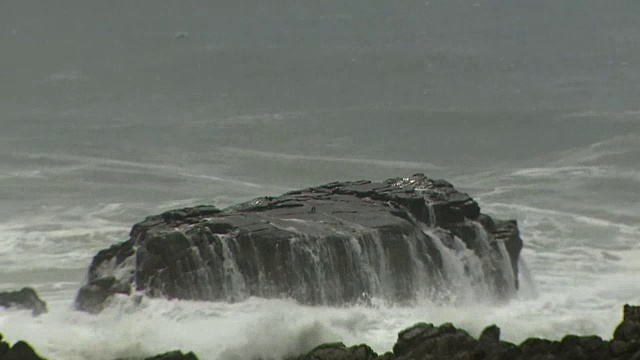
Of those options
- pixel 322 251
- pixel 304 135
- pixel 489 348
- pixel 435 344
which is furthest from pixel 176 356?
pixel 304 135

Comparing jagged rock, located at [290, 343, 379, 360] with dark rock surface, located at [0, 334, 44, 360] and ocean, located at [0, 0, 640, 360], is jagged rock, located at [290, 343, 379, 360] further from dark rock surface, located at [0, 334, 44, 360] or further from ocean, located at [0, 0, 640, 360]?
dark rock surface, located at [0, 334, 44, 360]

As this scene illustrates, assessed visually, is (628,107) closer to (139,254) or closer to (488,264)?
(488,264)

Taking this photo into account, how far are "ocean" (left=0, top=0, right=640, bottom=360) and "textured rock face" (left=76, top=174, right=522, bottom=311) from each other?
1.11 ft

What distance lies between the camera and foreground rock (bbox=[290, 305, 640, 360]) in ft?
61.4

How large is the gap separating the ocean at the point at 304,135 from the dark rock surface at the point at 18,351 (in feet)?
4.42

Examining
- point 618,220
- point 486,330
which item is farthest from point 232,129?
point 486,330

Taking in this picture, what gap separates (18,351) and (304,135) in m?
27.4

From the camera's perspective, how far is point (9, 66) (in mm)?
57969

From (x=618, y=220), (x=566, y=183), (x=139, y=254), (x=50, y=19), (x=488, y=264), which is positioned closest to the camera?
A: (x=139, y=254)

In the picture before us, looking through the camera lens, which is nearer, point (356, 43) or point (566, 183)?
point (566, 183)

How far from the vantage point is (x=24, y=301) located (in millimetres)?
23344

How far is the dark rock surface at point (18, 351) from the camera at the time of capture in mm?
19375

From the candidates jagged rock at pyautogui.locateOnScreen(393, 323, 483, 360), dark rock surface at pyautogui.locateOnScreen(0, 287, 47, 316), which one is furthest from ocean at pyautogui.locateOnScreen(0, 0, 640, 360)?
jagged rock at pyautogui.locateOnScreen(393, 323, 483, 360)

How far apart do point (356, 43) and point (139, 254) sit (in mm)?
37759
